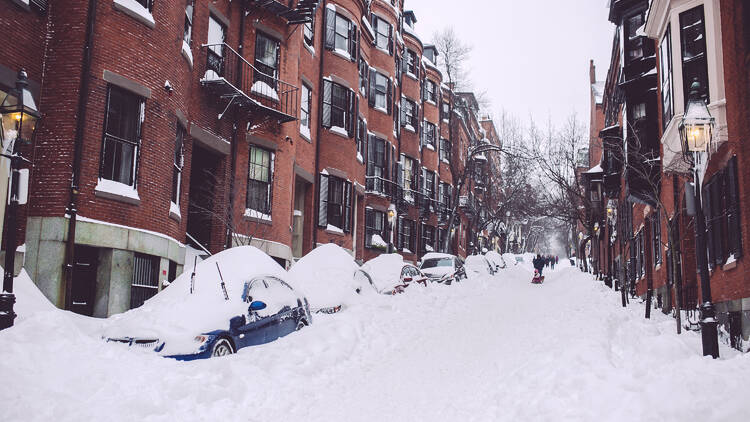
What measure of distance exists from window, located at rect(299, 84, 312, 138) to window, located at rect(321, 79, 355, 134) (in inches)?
55.0

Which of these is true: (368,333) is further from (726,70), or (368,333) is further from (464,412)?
(726,70)

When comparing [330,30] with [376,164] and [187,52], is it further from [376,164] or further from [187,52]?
[187,52]

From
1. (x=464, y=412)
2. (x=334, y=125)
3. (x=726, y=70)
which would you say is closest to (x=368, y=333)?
(x=464, y=412)

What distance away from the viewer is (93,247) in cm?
1298

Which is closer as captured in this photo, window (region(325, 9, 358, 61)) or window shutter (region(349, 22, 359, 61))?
window (region(325, 9, 358, 61))

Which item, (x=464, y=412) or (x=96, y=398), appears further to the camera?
(x=464, y=412)

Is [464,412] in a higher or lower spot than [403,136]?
lower

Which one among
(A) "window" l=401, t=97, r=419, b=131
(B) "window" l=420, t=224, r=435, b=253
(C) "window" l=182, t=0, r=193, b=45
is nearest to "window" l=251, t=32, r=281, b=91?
(C) "window" l=182, t=0, r=193, b=45

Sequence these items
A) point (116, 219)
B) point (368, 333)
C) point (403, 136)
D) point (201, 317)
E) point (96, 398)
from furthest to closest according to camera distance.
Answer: point (403, 136)
point (116, 219)
point (368, 333)
point (201, 317)
point (96, 398)

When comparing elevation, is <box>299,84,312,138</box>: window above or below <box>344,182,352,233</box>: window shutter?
above

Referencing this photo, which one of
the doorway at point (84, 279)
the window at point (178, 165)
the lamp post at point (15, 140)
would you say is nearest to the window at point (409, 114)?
the window at point (178, 165)

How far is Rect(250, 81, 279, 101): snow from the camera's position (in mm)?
19172

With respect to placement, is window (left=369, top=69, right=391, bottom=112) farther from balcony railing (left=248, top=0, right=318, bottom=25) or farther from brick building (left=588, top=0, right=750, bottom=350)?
brick building (left=588, top=0, right=750, bottom=350)

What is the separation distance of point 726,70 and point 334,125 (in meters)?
15.2
